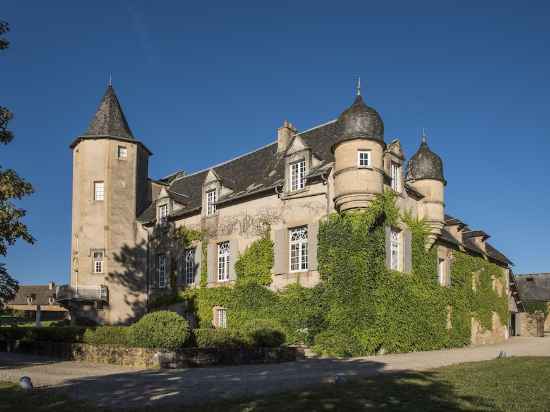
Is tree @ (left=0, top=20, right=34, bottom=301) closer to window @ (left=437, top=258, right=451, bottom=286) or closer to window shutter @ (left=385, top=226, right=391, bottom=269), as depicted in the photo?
window shutter @ (left=385, top=226, right=391, bottom=269)

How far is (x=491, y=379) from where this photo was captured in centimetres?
1275

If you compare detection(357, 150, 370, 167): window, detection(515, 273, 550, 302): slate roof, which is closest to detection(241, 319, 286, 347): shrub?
detection(357, 150, 370, 167): window

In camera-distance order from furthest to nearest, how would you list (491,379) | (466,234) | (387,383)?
(466,234) → (491,379) → (387,383)

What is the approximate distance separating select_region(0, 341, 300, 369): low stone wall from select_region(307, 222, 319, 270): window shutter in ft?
14.4

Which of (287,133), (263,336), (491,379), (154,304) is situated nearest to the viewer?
(491,379)

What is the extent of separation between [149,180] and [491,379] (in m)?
26.8

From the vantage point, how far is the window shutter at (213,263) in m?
27.6

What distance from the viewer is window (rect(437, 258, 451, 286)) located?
92.3 ft

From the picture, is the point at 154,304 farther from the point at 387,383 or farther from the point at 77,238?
the point at 387,383

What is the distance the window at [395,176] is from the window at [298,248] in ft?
15.3

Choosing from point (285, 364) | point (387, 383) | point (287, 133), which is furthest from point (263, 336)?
point (287, 133)

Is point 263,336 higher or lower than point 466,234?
lower

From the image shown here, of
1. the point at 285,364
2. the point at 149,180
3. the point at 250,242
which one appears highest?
the point at 149,180

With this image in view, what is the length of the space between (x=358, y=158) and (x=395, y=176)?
4.05 meters
